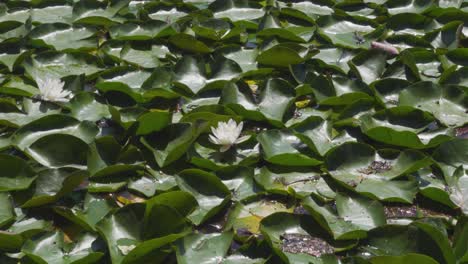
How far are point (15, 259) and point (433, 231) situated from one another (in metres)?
1.43

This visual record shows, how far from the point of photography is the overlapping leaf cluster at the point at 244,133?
2.32 m

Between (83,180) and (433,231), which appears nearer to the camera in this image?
(433,231)

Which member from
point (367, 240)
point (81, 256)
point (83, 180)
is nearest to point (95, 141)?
point (83, 180)

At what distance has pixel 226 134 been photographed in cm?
275

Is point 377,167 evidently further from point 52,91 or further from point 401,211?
point 52,91

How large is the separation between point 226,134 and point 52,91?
0.91 metres

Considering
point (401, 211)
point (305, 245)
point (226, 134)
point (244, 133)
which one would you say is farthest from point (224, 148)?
point (401, 211)

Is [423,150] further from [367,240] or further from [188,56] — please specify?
[188,56]

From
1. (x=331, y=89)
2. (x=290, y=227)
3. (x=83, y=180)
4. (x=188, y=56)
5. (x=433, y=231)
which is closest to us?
(x=433, y=231)

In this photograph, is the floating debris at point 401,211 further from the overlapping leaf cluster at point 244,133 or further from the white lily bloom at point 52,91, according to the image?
the white lily bloom at point 52,91

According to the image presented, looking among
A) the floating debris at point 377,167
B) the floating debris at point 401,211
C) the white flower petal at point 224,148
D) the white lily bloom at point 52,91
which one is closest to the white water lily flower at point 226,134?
the white flower petal at point 224,148

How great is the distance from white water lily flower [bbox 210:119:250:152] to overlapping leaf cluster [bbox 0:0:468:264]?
0.18 feet

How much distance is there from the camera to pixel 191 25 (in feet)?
12.7

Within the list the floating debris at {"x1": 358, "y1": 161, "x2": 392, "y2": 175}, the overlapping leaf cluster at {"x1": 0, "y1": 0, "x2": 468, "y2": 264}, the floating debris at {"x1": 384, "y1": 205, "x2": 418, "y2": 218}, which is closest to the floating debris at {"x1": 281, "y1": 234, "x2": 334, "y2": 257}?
the overlapping leaf cluster at {"x1": 0, "y1": 0, "x2": 468, "y2": 264}
